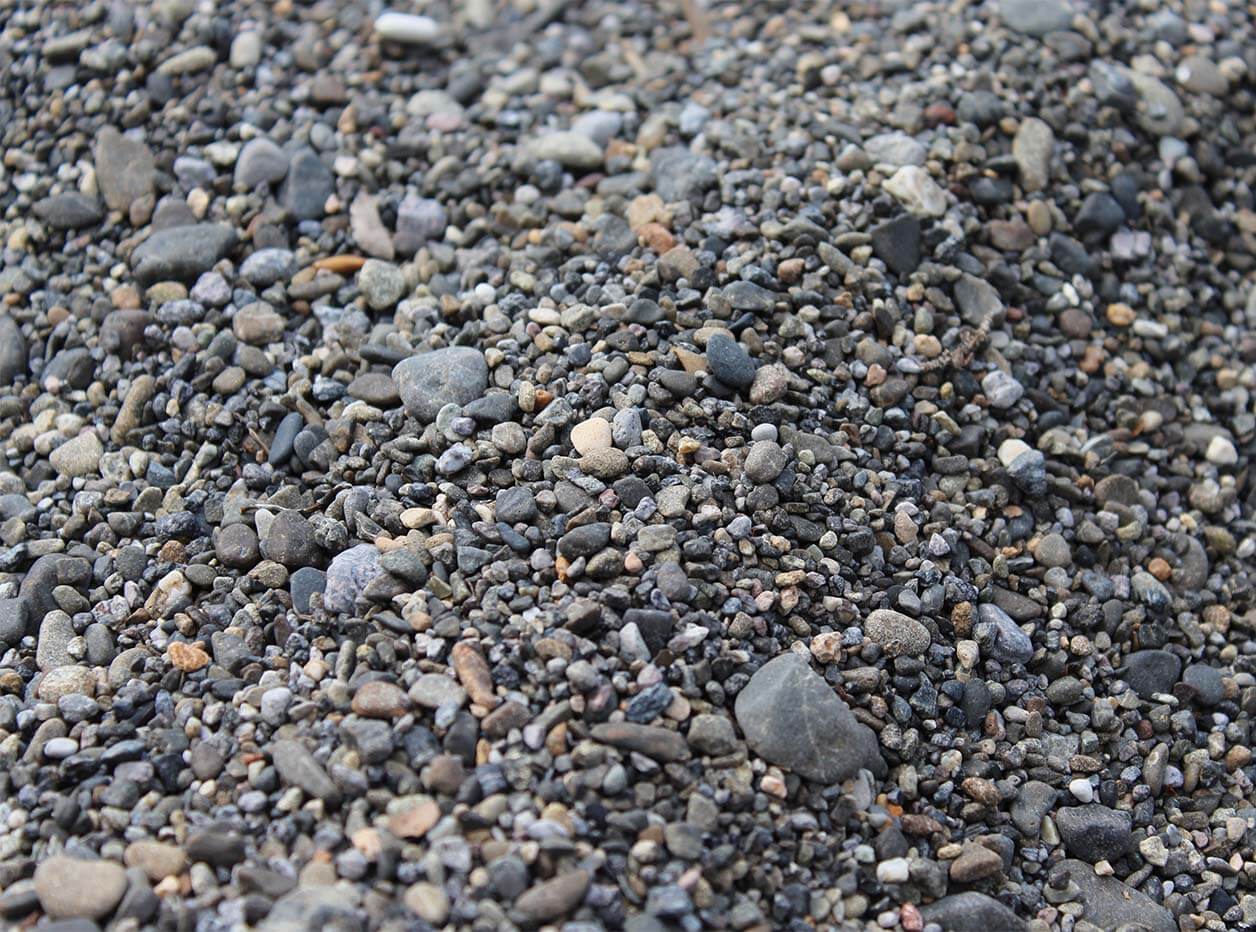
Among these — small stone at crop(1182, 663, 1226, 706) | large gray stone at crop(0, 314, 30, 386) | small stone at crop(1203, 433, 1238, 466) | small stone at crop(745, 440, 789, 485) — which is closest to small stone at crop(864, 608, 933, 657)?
small stone at crop(745, 440, 789, 485)

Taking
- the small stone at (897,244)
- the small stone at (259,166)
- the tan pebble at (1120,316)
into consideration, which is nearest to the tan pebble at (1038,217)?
the tan pebble at (1120,316)

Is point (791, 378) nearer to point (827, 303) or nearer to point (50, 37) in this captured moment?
point (827, 303)

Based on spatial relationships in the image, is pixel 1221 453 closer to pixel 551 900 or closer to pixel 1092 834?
pixel 1092 834

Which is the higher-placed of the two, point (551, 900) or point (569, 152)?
point (569, 152)

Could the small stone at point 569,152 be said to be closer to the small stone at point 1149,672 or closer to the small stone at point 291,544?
the small stone at point 291,544

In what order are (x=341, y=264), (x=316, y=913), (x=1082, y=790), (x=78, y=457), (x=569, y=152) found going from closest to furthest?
(x=316, y=913) < (x=1082, y=790) < (x=78, y=457) < (x=341, y=264) < (x=569, y=152)

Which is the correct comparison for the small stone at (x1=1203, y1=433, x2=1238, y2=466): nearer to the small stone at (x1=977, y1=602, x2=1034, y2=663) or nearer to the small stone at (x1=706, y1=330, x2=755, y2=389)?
the small stone at (x1=977, y1=602, x2=1034, y2=663)

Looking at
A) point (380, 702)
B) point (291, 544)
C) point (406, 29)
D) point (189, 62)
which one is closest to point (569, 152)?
point (406, 29)

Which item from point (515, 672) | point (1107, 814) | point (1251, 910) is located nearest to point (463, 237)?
point (515, 672)
